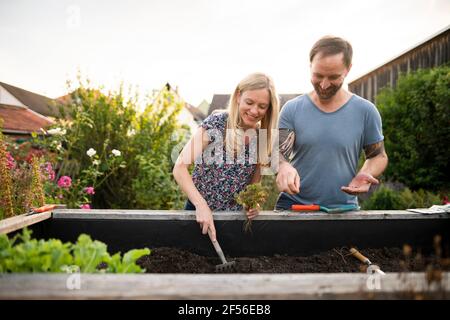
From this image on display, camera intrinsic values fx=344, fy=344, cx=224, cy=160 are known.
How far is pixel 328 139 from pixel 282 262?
2.32ft

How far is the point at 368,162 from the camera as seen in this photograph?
190 centimetres

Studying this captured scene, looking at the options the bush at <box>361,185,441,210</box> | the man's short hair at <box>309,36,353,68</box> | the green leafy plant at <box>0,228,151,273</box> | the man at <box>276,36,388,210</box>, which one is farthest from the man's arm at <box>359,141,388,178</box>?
the bush at <box>361,185,441,210</box>

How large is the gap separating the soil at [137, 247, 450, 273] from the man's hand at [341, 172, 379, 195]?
0.88 ft

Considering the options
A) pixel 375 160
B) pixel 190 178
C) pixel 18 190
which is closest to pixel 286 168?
pixel 190 178

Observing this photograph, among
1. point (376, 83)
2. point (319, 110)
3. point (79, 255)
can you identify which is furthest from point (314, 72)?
point (376, 83)

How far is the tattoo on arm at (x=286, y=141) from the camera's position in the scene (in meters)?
1.85

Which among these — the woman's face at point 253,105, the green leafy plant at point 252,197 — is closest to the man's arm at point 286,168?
the green leafy plant at point 252,197

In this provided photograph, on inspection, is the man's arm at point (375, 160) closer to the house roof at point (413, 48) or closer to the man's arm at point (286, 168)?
the man's arm at point (286, 168)

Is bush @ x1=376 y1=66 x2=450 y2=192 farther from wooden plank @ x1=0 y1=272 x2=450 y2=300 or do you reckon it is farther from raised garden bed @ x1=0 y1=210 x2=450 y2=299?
wooden plank @ x1=0 y1=272 x2=450 y2=300

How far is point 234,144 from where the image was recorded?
1729 millimetres

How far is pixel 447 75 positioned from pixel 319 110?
14.2 feet

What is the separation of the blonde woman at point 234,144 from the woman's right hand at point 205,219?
149mm

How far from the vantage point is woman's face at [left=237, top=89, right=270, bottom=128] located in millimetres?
1642
